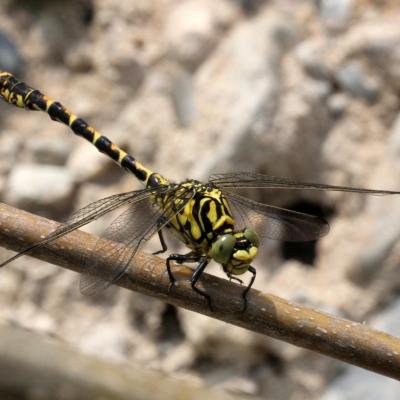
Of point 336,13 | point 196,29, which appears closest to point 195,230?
point 196,29

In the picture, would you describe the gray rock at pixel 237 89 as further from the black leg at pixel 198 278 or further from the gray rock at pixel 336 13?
the black leg at pixel 198 278

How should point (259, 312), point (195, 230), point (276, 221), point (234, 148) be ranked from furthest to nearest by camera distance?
point (234, 148) < point (276, 221) < point (195, 230) < point (259, 312)

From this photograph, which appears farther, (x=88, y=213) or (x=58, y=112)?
(x=58, y=112)

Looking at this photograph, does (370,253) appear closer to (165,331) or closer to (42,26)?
(165,331)

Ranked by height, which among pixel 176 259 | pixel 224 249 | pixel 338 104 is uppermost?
pixel 338 104

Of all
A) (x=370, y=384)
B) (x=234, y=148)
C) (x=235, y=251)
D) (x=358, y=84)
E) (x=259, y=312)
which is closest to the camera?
(x=259, y=312)

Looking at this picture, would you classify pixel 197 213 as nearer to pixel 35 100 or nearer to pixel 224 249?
pixel 224 249

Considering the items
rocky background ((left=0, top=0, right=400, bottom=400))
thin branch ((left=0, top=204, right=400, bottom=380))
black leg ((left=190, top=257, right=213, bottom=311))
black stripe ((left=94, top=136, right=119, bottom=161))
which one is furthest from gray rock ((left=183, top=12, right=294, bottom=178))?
thin branch ((left=0, top=204, right=400, bottom=380))
